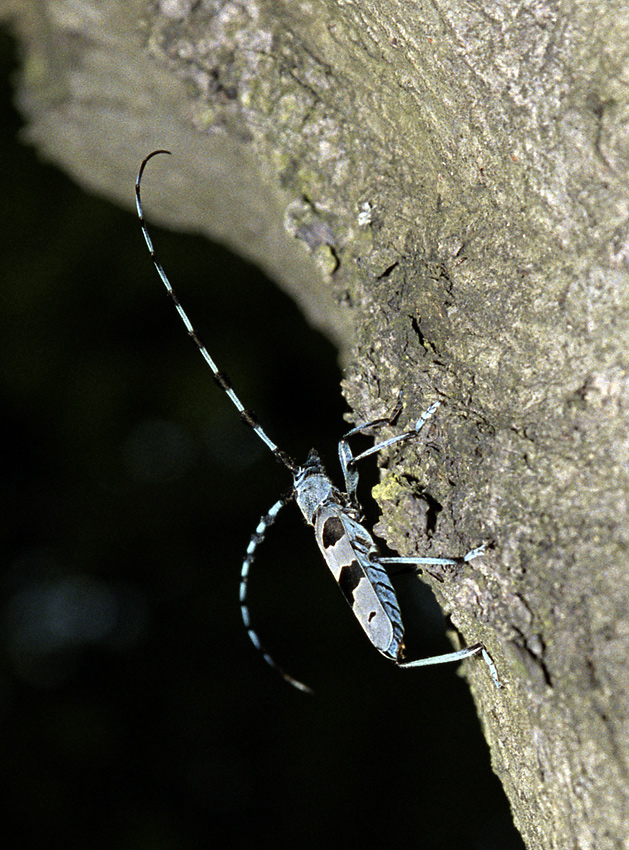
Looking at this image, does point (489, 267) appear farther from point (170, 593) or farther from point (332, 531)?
point (170, 593)

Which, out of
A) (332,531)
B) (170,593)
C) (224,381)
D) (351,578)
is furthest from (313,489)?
(170,593)

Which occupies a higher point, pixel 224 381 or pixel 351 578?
pixel 224 381

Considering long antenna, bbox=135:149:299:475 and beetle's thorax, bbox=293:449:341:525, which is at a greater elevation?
long antenna, bbox=135:149:299:475

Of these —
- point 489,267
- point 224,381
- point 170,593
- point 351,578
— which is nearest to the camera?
point 489,267

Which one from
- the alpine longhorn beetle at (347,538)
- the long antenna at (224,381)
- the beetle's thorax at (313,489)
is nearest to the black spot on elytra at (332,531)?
the alpine longhorn beetle at (347,538)

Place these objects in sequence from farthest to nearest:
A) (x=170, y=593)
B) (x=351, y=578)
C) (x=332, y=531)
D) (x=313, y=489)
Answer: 1. (x=170, y=593)
2. (x=313, y=489)
3. (x=332, y=531)
4. (x=351, y=578)

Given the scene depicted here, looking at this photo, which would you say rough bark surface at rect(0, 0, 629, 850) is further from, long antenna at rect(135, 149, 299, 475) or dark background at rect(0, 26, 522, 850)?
dark background at rect(0, 26, 522, 850)

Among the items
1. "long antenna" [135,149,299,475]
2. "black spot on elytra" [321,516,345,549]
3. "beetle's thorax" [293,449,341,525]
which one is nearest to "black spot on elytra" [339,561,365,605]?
"black spot on elytra" [321,516,345,549]

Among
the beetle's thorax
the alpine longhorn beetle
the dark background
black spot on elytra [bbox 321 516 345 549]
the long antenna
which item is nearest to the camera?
the alpine longhorn beetle
